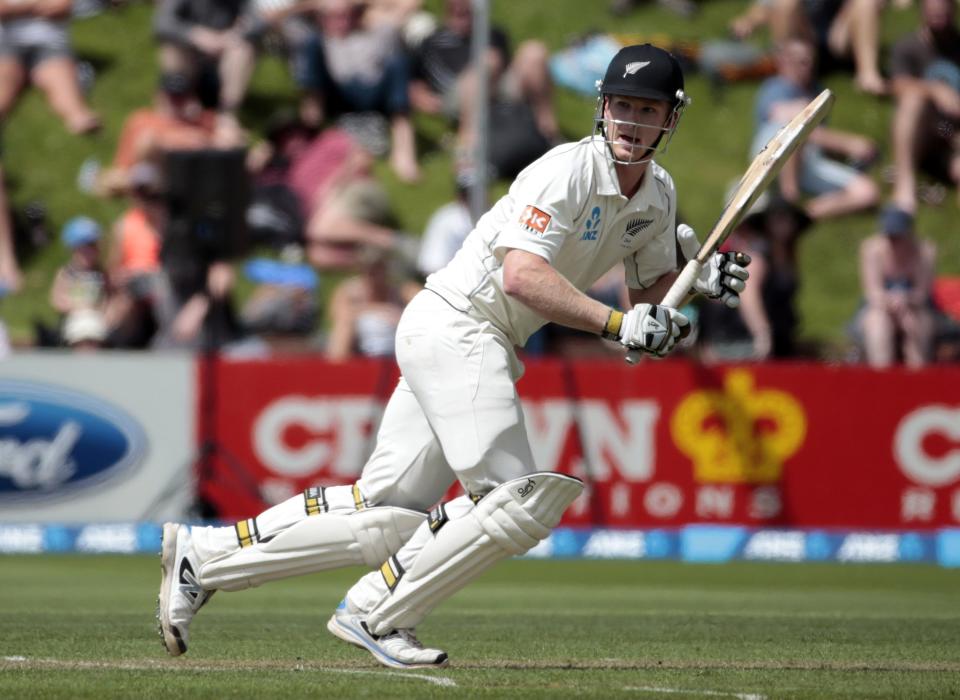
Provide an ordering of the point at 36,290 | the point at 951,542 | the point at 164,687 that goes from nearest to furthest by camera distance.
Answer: the point at 164,687 < the point at 951,542 < the point at 36,290

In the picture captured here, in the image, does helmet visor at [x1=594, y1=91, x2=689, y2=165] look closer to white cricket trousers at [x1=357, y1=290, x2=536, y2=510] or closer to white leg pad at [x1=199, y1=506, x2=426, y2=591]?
white cricket trousers at [x1=357, y1=290, x2=536, y2=510]

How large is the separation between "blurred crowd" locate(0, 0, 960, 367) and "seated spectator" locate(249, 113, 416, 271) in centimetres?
2

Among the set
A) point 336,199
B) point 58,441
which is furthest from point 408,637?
point 336,199

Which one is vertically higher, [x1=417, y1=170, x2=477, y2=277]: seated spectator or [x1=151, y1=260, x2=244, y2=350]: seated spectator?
[x1=417, y1=170, x2=477, y2=277]: seated spectator

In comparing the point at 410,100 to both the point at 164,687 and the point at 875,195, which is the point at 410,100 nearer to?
the point at 875,195

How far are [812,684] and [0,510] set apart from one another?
7541mm

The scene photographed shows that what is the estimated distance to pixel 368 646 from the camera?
5.40 m

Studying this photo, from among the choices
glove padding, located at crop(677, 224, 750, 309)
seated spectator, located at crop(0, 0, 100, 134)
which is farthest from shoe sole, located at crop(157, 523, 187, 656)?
seated spectator, located at crop(0, 0, 100, 134)

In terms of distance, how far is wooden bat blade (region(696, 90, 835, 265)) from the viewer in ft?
18.2

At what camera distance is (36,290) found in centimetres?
1411

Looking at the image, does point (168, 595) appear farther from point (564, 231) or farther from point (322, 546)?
point (564, 231)

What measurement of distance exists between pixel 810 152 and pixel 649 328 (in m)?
9.56

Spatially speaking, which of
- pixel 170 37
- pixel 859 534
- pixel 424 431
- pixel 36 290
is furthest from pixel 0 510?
pixel 424 431

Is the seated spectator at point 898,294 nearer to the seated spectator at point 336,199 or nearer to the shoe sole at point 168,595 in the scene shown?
the seated spectator at point 336,199
